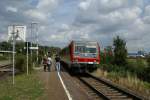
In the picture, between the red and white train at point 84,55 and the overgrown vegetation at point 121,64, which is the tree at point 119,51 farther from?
the red and white train at point 84,55

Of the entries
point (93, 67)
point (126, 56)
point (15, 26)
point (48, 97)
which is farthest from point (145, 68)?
point (48, 97)

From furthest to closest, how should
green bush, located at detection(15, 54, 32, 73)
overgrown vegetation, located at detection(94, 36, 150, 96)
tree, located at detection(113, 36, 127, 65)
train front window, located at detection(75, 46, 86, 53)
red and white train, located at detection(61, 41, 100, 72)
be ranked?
tree, located at detection(113, 36, 127, 65) → green bush, located at detection(15, 54, 32, 73) → train front window, located at detection(75, 46, 86, 53) → overgrown vegetation, located at detection(94, 36, 150, 96) → red and white train, located at detection(61, 41, 100, 72)

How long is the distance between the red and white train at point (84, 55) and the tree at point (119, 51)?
35.7 ft

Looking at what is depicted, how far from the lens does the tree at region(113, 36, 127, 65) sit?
45594mm

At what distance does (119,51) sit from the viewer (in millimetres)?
45594

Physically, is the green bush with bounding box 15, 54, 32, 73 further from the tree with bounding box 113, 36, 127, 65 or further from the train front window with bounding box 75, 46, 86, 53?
the tree with bounding box 113, 36, 127, 65

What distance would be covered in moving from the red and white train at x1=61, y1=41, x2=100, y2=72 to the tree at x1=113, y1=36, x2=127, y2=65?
10.9 meters

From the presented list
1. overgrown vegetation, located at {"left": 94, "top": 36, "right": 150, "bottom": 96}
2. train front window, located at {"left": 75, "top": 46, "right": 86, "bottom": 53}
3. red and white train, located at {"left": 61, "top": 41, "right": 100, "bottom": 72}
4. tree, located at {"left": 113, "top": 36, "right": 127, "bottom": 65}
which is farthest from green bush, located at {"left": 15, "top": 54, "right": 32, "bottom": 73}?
tree, located at {"left": 113, "top": 36, "right": 127, "bottom": 65}

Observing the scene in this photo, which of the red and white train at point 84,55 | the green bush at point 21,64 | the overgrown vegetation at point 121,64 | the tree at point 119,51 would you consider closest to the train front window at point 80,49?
the red and white train at point 84,55

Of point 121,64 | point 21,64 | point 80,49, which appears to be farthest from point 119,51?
point 21,64

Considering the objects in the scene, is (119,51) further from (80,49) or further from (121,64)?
(80,49)

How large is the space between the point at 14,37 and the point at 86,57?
1475cm

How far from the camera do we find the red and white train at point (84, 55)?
34.3 meters

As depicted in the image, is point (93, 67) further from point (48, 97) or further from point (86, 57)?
point (48, 97)
